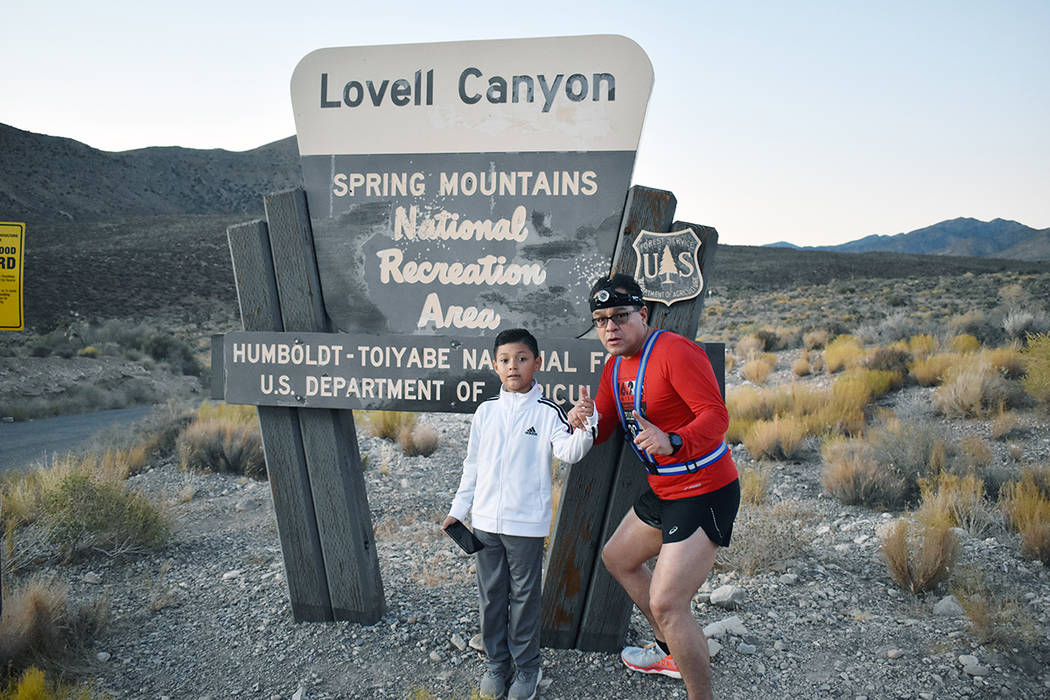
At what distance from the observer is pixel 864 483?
5.68 meters

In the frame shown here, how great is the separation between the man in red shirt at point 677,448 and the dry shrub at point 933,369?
820 cm

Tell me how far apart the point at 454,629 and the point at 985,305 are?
2269 centimetres

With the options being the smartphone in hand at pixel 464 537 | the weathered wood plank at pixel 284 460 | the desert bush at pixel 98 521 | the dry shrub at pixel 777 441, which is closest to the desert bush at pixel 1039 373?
the dry shrub at pixel 777 441

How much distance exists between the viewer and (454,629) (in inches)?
144

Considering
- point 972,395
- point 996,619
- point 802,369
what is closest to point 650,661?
point 996,619

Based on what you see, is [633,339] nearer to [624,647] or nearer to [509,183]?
[509,183]

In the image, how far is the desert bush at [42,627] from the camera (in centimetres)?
322

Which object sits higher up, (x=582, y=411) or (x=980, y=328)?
(x=582, y=411)

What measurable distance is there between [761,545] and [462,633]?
203 centimetres

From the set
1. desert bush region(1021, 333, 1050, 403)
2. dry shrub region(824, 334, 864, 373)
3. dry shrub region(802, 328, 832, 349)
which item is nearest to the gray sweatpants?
desert bush region(1021, 333, 1050, 403)

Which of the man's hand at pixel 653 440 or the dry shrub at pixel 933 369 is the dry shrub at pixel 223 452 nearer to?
the man's hand at pixel 653 440

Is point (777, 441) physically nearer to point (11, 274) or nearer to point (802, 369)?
point (802, 369)

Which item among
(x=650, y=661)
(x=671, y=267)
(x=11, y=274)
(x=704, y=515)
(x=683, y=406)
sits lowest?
(x=650, y=661)

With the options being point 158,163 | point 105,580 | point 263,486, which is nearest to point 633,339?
point 105,580
